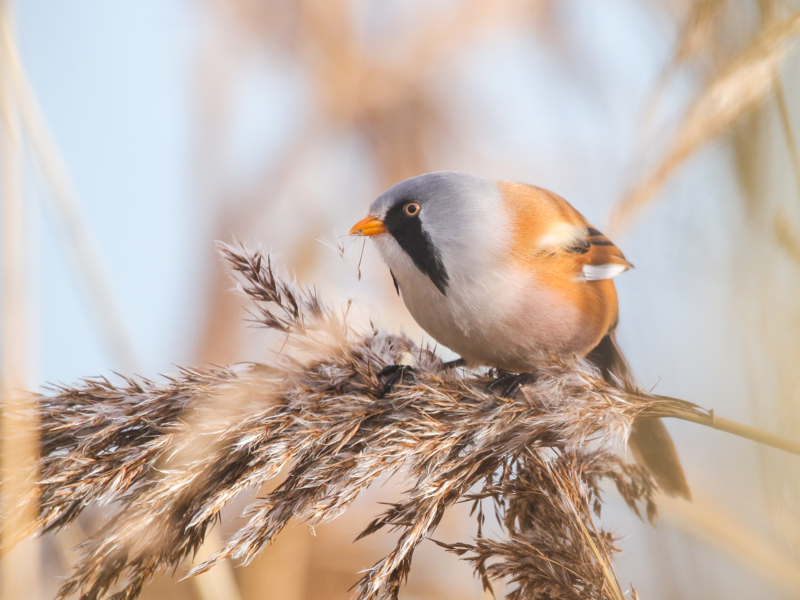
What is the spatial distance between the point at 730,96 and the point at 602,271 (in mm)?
687

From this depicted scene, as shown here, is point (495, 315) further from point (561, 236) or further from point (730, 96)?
point (730, 96)

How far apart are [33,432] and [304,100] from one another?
6.68 ft

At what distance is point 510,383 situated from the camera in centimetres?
171

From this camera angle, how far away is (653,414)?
1.27 metres

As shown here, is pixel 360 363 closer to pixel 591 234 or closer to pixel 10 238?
pixel 10 238

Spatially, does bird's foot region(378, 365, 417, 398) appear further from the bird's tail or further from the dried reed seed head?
the bird's tail

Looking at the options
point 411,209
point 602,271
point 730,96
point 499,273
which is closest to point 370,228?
point 411,209

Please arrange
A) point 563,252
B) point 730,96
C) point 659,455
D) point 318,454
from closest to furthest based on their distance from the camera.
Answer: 1. point 318,454
2. point 730,96
3. point 659,455
4. point 563,252

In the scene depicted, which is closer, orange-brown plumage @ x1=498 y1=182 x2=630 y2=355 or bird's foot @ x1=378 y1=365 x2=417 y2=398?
bird's foot @ x1=378 y1=365 x2=417 y2=398

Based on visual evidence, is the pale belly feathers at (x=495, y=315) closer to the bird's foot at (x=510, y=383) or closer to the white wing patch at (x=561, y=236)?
the bird's foot at (x=510, y=383)

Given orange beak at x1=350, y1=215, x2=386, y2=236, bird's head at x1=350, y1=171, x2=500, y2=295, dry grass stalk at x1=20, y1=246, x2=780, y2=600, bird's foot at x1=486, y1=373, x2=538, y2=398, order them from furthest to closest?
orange beak at x1=350, y1=215, x2=386, y2=236 → bird's head at x1=350, y1=171, x2=500, y2=295 → bird's foot at x1=486, y1=373, x2=538, y2=398 → dry grass stalk at x1=20, y1=246, x2=780, y2=600

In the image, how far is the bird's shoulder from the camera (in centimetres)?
185

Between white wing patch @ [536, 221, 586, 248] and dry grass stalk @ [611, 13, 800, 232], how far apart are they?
34 cm

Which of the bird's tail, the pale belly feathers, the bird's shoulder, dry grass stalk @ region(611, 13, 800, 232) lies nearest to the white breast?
the pale belly feathers
